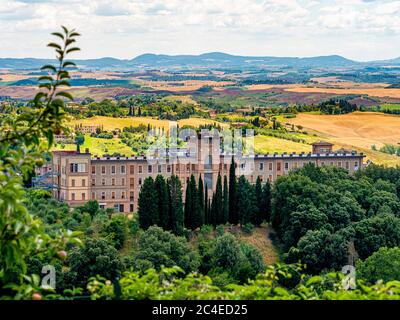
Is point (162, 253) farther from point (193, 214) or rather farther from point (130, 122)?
point (130, 122)

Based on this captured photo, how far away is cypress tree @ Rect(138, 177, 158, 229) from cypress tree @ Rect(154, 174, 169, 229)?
303 mm

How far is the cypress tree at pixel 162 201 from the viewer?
52.0 m

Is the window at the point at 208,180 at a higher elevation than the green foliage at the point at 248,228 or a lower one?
higher

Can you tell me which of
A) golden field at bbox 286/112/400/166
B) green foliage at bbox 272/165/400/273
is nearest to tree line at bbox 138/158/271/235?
green foliage at bbox 272/165/400/273

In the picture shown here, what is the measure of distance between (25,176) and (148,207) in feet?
139

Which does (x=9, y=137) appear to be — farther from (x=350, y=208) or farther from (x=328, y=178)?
(x=328, y=178)

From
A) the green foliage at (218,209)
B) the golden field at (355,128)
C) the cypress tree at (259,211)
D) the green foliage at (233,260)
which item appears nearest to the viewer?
the green foliage at (233,260)

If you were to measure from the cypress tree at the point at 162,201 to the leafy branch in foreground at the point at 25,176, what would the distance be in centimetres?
4194

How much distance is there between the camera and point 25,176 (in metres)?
9.59

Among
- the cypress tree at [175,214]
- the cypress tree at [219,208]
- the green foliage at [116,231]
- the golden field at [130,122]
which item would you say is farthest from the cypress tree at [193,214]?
the golden field at [130,122]

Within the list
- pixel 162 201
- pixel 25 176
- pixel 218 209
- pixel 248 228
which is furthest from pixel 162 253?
pixel 25 176

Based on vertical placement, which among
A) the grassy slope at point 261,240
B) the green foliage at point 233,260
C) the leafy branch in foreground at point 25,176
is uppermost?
the leafy branch in foreground at point 25,176

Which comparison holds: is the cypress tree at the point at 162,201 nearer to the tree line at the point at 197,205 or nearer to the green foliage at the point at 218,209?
the tree line at the point at 197,205

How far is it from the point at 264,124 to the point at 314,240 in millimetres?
75963
